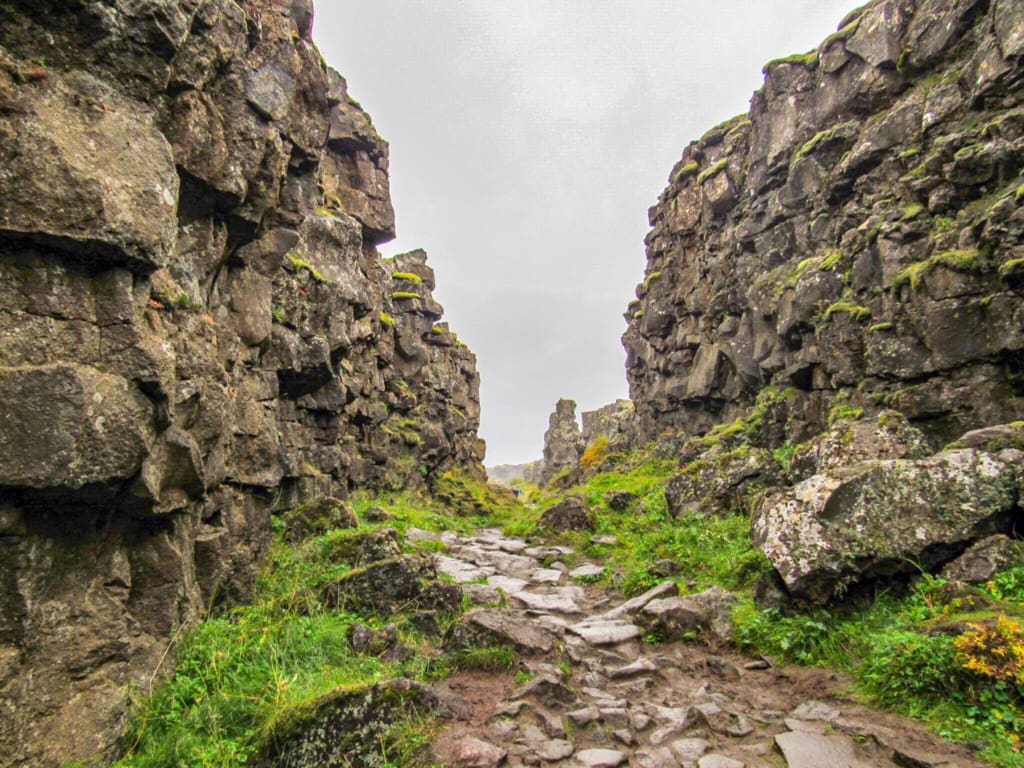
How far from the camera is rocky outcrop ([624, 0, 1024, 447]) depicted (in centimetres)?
1639

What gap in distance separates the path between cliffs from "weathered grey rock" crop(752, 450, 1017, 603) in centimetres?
145

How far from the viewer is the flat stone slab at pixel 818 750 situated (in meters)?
5.41

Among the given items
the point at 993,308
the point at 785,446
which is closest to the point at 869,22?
the point at 993,308

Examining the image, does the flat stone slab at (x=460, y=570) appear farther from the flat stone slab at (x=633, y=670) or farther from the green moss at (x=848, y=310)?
the green moss at (x=848, y=310)

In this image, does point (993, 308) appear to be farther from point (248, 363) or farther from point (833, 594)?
point (248, 363)

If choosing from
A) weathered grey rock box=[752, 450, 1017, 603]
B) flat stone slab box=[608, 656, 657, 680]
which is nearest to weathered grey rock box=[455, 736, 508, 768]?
flat stone slab box=[608, 656, 657, 680]

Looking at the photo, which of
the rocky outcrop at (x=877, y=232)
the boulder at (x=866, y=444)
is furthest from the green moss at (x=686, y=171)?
the boulder at (x=866, y=444)

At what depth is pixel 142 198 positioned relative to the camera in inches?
248

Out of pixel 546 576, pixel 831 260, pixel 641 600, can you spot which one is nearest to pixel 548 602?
pixel 641 600

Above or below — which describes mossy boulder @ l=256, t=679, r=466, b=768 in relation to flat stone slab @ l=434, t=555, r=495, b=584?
below

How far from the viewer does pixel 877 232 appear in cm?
2075

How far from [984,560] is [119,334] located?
36.4 feet

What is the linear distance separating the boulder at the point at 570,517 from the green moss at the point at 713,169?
1099 inches

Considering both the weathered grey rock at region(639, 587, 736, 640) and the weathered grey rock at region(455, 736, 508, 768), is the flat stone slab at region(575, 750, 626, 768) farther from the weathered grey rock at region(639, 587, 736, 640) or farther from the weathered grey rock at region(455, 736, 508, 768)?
the weathered grey rock at region(639, 587, 736, 640)
